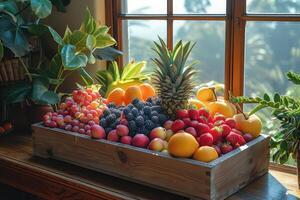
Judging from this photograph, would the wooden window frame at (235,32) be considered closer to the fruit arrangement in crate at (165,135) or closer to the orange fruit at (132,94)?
the fruit arrangement in crate at (165,135)

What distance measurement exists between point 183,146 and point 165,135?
171 millimetres

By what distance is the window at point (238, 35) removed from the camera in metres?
1.93

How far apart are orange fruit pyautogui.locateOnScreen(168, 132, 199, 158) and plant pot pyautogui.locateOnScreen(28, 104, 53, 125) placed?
3.12 ft

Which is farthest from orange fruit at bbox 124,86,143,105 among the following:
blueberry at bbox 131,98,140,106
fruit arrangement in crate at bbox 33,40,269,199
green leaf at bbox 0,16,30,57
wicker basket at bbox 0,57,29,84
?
wicker basket at bbox 0,57,29,84

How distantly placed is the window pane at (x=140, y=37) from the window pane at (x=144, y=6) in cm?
5

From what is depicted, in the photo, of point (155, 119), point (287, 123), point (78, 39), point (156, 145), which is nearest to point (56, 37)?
point (78, 39)

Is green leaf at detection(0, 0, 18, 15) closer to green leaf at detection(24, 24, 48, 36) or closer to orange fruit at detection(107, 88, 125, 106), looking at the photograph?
green leaf at detection(24, 24, 48, 36)

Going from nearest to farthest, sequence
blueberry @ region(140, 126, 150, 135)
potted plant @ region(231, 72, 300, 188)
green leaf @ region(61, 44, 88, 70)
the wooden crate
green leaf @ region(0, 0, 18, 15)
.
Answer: the wooden crate < potted plant @ region(231, 72, 300, 188) < blueberry @ region(140, 126, 150, 135) < green leaf @ region(61, 44, 88, 70) < green leaf @ region(0, 0, 18, 15)

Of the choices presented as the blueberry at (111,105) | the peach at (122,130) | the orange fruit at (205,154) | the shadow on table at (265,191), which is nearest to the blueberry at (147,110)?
the peach at (122,130)

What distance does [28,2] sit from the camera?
7.38 ft

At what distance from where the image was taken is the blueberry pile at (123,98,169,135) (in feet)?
5.60

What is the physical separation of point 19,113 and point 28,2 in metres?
0.57

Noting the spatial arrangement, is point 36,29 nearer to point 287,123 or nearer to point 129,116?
point 129,116

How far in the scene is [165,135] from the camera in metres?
1.68
